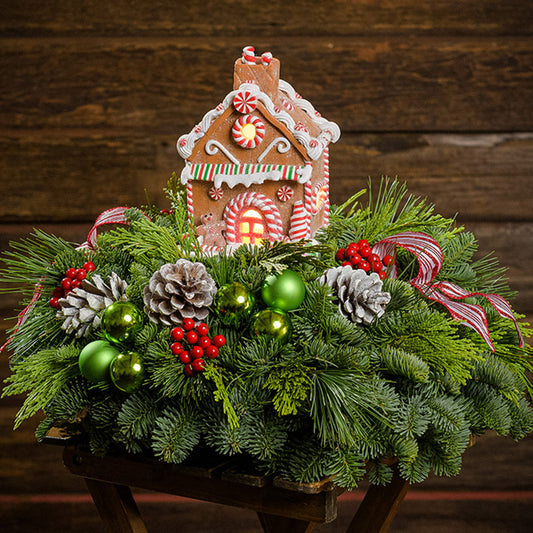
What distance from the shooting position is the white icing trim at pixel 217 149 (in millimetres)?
836

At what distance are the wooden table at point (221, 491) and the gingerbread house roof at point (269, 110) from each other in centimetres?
38

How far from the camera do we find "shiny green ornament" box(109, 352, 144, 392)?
0.65m

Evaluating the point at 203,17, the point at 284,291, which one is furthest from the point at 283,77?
the point at 284,291

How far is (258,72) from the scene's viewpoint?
0.86 meters

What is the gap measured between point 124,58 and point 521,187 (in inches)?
33.7

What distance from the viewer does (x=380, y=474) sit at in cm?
69

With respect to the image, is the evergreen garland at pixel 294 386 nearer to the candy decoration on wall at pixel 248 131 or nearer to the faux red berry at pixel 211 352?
the faux red berry at pixel 211 352

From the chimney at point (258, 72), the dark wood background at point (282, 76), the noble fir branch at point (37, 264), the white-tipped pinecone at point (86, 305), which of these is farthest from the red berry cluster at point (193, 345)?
the dark wood background at point (282, 76)

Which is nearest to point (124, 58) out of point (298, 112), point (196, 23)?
point (196, 23)

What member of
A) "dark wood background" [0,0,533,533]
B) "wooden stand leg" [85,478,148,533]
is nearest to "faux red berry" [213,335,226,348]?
"wooden stand leg" [85,478,148,533]

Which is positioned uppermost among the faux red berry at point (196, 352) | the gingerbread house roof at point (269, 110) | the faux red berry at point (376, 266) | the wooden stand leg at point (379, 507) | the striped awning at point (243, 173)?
the gingerbread house roof at point (269, 110)

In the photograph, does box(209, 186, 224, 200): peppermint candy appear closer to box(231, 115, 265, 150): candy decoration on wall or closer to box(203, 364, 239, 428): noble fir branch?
box(231, 115, 265, 150): candy decoration on wall

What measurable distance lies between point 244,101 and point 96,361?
1.19 feet

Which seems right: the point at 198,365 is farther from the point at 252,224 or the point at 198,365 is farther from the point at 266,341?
the point at 252,224
